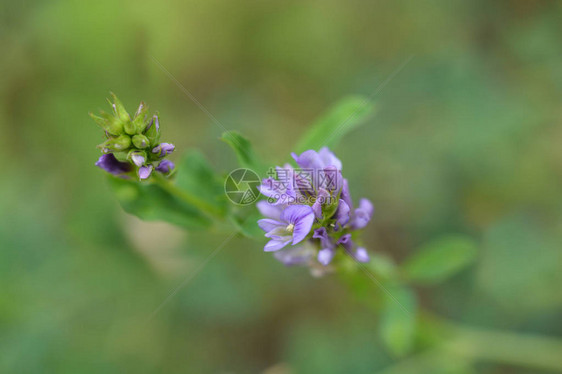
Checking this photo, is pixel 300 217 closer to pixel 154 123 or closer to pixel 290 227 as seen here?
pixel 290 227

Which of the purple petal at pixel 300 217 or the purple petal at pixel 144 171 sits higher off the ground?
the purple petal at pixel 300 217

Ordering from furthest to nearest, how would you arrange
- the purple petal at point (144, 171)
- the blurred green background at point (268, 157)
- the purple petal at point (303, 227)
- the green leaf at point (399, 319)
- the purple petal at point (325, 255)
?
the blurred green background at point (268, 157) < the green leaf at point (399, 319) < the purple petal at point (325, 255) < the purple petal at point (144, 171) < the purple petal at point (303, 227)

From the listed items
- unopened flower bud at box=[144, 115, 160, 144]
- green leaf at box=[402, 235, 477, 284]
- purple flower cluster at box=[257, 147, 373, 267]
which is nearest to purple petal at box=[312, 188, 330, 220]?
purple flower cluster at box=[257, 147, 373, 267]

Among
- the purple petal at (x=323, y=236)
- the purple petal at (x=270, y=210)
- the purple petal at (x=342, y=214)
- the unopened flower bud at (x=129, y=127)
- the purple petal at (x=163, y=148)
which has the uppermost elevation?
the purple petal at (x=270, y=210)

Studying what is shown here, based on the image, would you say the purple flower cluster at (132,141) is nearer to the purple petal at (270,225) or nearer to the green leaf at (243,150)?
the green leaf at (243,150)

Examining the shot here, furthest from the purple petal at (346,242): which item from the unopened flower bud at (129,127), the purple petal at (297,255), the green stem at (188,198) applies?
the unopened flower bud at (129,127)

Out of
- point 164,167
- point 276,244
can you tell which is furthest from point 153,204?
point 276,244
